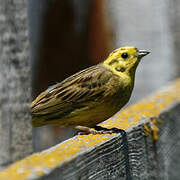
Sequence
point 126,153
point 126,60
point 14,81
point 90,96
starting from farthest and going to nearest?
point 126,60
point 90,96
point 126,153
point 14,81

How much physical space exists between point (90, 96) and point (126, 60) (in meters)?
0.49

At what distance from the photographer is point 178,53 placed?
5.31 metres

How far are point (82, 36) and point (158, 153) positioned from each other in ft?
12.6

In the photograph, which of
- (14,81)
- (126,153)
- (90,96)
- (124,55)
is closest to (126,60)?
(124,55)

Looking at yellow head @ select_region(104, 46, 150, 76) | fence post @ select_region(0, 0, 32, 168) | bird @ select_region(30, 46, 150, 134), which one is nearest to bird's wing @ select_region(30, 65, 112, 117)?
bird @ select_region(30, 46, 150, 134)

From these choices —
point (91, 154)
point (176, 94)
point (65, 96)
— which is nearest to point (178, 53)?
point (176, 94)

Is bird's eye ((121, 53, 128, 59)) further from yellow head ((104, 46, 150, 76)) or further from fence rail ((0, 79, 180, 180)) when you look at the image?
fence rail ((0, 79, 180, 180))

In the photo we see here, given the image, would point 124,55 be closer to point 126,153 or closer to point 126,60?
point 126,60

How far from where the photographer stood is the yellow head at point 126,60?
12.6ft

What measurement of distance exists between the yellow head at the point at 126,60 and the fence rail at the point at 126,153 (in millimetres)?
317

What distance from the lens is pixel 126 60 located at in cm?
386

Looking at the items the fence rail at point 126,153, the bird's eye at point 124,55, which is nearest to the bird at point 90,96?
the bird's eye at point 124,55

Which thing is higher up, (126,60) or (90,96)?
(126,60)

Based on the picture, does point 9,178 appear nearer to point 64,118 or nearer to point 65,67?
point 64,118
